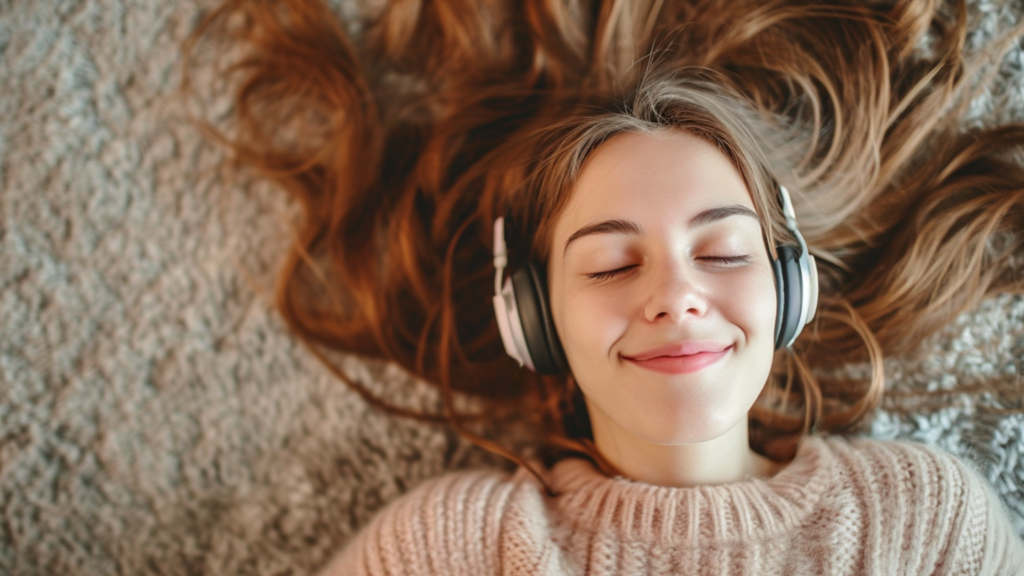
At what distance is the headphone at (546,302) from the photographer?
981 millimetres

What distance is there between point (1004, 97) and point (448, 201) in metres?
0.96

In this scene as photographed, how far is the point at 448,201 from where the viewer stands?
1.29 meters

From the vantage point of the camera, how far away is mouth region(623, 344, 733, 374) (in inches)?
36.5

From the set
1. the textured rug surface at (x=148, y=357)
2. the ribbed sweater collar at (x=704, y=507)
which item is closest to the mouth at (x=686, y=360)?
the ribbed sweater collar at (x=704, y=507)

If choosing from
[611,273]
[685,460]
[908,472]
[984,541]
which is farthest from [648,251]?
[984,541]

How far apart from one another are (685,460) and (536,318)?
12.2 inches

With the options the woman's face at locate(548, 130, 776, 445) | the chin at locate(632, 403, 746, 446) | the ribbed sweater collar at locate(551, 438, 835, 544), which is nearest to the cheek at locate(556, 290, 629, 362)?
the woman's face at locate(548, 130, 776, 445)

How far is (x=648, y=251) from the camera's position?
3.10ft

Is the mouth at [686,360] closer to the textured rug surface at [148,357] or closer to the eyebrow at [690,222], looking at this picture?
the eyebrow at [690,222]

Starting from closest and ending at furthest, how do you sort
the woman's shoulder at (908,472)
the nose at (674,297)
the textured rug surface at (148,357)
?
the nose at (674,297) < the woman's shoulder at (908,472) < the textured rug surface at (148,357)

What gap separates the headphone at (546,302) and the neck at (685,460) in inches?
6.0

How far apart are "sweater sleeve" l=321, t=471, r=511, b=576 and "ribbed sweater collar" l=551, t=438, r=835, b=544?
0.13 m

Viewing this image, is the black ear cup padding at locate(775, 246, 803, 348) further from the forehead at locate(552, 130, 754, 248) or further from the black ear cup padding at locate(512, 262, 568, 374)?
the black ear cup padding at locate(512, 262, 568, 374)

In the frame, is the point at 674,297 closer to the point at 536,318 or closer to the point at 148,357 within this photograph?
the point at 536,318
